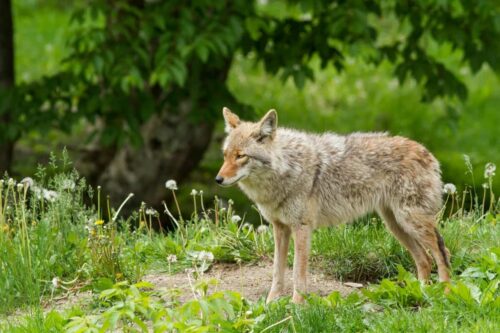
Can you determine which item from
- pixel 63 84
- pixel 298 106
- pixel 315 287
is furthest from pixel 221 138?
pixel 315 287

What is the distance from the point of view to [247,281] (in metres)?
6.98

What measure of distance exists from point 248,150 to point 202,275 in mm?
911

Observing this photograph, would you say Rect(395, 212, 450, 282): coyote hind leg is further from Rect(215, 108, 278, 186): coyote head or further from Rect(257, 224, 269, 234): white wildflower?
Rect(257, 224, 269, 234): white wildflower

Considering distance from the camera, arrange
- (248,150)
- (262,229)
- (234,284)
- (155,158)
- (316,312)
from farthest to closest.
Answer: (155,158) → (262,229) → (234,284) → (248,150) → (316,312)

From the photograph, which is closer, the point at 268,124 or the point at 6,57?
the point at 268,124

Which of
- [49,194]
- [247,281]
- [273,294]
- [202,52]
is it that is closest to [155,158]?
[202,52]

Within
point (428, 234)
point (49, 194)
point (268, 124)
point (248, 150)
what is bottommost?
point (428, 234)

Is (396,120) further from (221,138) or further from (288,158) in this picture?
(288,158)

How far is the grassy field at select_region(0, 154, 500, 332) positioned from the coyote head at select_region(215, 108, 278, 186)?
0.68 metres

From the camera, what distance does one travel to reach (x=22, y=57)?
56.2 feet

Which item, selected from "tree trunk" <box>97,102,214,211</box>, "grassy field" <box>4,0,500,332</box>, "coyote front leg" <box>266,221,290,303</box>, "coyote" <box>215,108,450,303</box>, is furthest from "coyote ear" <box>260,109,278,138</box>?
"tree trunk" <box>97,102,214,211</box>

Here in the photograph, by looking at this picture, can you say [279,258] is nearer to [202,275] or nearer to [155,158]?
[202,275]

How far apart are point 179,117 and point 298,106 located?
3666 millimetres

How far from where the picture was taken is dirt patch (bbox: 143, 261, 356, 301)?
671cm
